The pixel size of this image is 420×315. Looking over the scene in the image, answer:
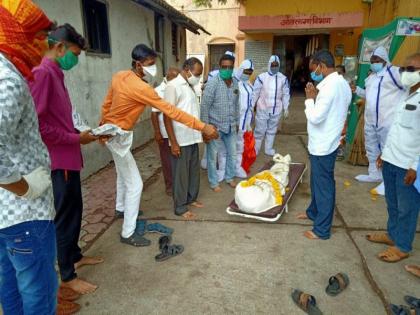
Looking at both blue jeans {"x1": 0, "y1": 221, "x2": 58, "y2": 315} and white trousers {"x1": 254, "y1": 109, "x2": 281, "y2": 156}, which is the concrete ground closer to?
blue jeans {"x1": 0, "y1": 221, "x2": 58, "y2": 315}

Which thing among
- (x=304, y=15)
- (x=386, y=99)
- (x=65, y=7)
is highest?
(x=304, y=15)

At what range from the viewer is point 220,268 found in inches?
109

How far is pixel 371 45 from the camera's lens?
5.46m

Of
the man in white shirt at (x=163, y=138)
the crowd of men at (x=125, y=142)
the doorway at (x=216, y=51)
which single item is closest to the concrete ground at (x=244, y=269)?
the crowd of men at (x=125, y=142)

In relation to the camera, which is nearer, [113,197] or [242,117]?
[113,197]

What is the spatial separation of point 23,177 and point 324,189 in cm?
267

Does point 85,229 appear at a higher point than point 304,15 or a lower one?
lower

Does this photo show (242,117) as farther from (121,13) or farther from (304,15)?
(304,15)

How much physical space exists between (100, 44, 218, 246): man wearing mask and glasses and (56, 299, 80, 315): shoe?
896 millimetres

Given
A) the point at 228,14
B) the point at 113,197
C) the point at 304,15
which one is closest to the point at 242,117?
the point at 113,197

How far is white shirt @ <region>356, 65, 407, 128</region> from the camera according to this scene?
13.9 feet

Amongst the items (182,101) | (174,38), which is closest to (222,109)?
(182,101)

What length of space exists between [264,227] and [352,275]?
3.50 ft

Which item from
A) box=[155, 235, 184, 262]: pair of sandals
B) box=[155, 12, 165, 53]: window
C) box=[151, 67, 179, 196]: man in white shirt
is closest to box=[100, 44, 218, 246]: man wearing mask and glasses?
box=[155, 235, 184, 262]: pair of sandals
